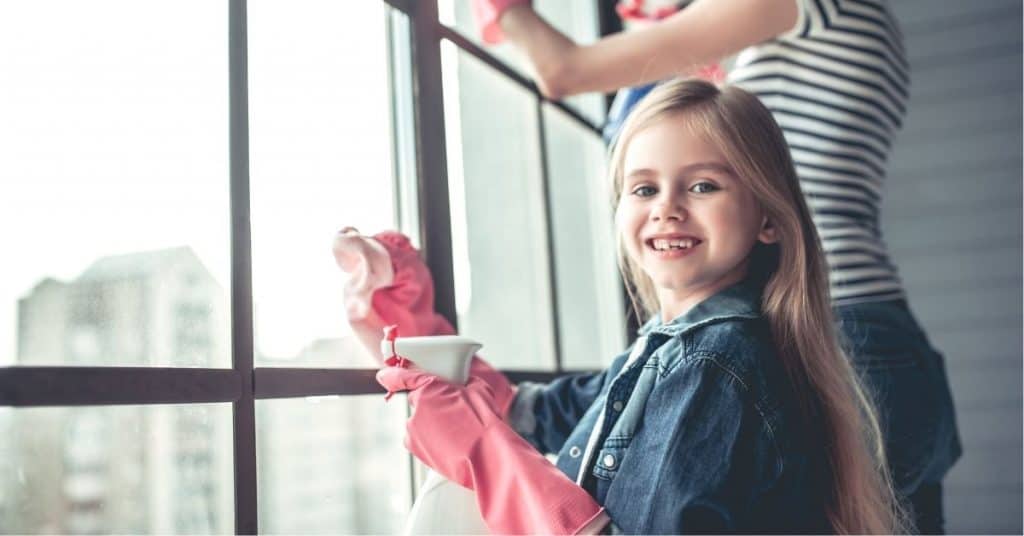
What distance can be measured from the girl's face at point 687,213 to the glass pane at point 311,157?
39cm

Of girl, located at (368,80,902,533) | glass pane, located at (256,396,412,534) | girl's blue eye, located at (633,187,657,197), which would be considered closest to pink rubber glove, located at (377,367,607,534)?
girl, located at (368,80,902,533)

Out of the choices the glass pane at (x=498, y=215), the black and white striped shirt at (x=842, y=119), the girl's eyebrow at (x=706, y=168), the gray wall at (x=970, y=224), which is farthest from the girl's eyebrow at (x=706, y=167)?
the gray wall at (x=970, y=224)

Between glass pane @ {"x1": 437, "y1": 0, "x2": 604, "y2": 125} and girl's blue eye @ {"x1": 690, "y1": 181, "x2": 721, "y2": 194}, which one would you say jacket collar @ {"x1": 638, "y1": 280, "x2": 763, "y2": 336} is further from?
glass pane @ {"x1": 437, "y1": 0, "x2": 604, "y2": 125}

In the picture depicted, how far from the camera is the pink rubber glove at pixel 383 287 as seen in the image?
3.78 feet

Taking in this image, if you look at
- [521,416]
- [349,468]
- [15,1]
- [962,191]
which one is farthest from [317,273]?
[962,191]

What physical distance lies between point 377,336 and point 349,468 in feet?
0.67

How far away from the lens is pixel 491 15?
1.42 meters

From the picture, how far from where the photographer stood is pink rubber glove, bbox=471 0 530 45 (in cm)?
141

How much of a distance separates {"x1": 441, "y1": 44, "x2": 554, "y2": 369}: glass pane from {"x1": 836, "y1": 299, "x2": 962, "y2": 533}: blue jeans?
2.06ft

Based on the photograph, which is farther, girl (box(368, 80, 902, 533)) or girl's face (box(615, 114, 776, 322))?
girl's face (box(615, 114, 776, 322))

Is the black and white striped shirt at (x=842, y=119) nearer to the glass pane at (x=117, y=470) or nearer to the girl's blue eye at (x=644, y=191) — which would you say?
the girl's blue eye at (x=644, y=191)

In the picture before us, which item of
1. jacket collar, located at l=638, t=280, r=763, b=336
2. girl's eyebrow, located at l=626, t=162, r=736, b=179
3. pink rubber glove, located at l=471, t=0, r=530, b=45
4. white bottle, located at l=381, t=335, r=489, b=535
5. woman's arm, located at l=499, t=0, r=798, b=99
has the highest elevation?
pink rubber glove, located at l=471, t=0, r=530, b=45

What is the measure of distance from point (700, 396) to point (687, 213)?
→ 10.6 inches

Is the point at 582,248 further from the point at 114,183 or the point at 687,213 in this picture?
the point at 114,183
